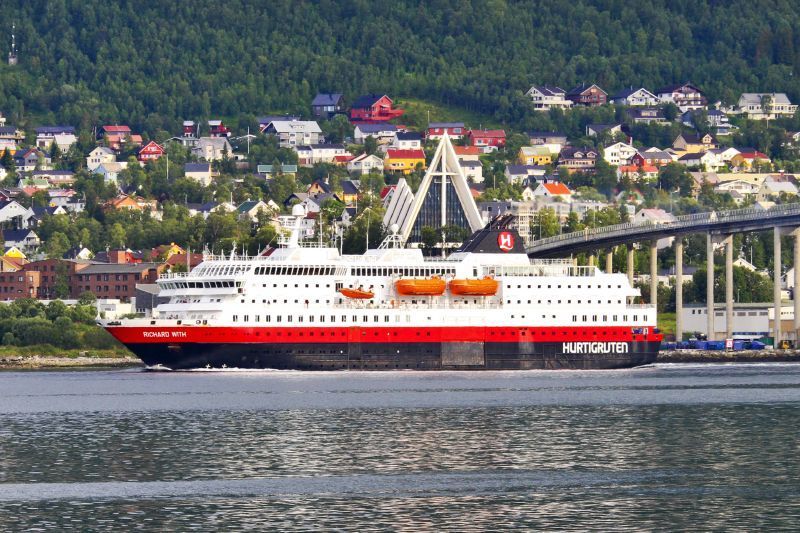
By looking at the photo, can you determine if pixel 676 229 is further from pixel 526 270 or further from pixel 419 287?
pixel 419 287

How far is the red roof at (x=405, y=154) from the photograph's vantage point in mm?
198188

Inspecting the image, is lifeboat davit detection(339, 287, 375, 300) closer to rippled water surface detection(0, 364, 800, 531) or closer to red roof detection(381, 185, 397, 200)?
rippled water surface detection(0, 364, 800, 531)

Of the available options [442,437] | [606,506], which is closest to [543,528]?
[606,506]

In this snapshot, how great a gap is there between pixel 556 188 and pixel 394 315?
282ft

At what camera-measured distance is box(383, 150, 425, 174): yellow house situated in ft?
646

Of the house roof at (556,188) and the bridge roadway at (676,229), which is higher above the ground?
the house roof at (556,188)

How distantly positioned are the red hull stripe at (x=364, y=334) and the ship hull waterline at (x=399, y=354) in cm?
10

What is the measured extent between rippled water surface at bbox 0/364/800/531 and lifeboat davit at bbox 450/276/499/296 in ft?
47.9

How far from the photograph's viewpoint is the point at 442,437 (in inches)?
2299

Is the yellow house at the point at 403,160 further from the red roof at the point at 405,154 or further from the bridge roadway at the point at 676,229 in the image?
the bridge roadway at the point at 676,229

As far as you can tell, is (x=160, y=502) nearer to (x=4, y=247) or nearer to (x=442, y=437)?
(x=442, y=437)

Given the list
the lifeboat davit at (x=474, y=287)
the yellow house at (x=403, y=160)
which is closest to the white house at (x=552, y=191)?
the yellow house at (x=403, y=160)

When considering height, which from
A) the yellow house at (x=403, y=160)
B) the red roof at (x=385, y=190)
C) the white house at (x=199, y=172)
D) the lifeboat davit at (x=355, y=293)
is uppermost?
the yellow house at (x=403, y=160)

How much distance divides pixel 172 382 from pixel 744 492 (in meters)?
39.5
